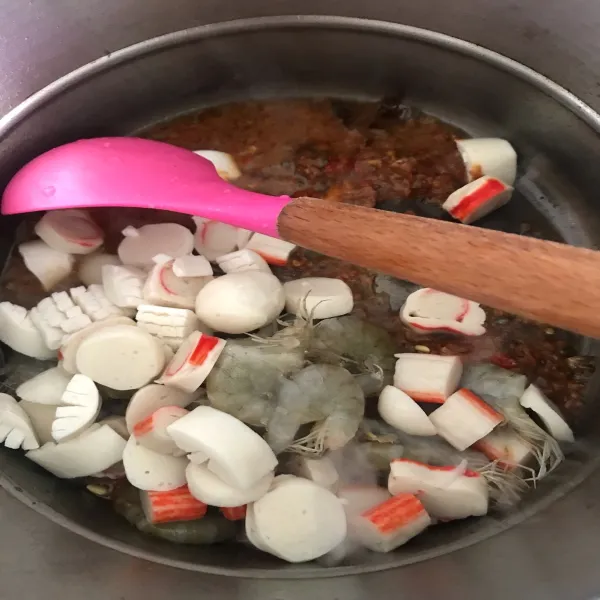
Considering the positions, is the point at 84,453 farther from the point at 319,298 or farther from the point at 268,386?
the point at 319,298

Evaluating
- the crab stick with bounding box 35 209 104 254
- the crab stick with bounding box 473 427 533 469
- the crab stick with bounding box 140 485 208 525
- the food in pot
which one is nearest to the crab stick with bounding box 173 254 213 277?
the food in pot

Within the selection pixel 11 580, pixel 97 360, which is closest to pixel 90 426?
pixel 97 360

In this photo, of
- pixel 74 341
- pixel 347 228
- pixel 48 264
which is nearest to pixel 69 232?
pixel 48 264

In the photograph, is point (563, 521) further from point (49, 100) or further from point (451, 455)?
point (49, 100)

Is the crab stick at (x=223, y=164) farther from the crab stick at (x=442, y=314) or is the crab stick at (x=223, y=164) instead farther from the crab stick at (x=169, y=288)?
the crab stick at (x=442, y=314)

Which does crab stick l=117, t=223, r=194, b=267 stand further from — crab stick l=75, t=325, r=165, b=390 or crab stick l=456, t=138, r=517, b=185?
crab stick l=456, t=138, r=517, b=185

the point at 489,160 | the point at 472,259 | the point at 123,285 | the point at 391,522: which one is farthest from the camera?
the point at 489,160
